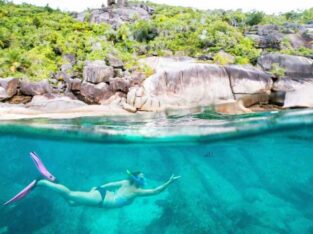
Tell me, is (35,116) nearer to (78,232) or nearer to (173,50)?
(78,232)

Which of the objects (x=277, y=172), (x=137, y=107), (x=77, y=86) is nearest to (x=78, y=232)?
(x=137, y=107)

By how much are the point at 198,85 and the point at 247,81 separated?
331 centimetres

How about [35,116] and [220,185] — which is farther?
[220,185]

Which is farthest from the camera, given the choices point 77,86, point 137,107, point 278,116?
point 77,86

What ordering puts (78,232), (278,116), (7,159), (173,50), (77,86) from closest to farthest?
(78,232) → (278,116) → (77,86) → (7,159) → (173,50)

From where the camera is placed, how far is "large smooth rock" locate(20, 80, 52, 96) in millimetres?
19250

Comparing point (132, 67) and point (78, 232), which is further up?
point (132, 67)

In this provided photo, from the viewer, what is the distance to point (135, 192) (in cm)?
1048

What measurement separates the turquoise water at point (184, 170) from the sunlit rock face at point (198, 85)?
3195mm

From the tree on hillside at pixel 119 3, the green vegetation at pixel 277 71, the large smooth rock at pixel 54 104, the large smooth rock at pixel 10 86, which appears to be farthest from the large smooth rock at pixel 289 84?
the tree on hillside at pixel 119 3

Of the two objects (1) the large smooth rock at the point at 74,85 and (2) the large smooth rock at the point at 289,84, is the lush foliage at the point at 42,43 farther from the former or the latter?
(2) the large smooth rock at the point at 289,84

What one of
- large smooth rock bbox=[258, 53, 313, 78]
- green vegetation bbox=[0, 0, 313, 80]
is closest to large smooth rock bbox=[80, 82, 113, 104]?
green vegetation bbox=[0, 0, 313, 80]

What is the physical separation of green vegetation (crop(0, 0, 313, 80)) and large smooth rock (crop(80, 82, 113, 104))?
11.2ft

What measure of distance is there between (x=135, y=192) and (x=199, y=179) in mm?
8374
